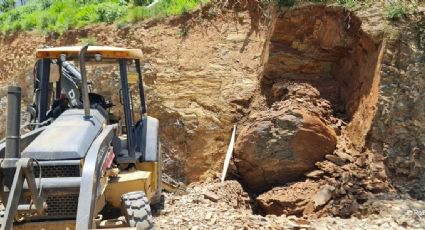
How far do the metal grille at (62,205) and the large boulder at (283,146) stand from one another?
4.88 m

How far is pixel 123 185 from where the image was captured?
5.93m

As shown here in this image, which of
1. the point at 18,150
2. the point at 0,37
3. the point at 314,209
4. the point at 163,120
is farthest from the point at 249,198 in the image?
the point at 0,37

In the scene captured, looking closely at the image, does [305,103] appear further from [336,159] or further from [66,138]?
[66,138]

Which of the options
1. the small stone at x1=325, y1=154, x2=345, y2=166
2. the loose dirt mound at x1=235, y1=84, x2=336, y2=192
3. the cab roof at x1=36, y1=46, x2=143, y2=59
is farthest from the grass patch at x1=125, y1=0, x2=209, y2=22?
the cab roof at x1=36, y1=46, x2=143, y2=59

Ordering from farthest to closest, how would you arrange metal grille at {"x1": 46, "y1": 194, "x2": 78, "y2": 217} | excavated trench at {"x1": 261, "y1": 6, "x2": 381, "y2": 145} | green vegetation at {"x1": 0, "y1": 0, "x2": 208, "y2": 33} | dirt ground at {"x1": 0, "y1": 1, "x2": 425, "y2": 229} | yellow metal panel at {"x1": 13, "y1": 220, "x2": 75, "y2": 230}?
green vegetation at {"x1": 0, "y1": 0, "x2": 208, "y2": 33}, excavated trench at {"x1": 261, "y1": 6, "x2": 381, "y2": 145}, dirt ground at {"x1": 0, "y1": 1, "x2": 425, "y2": 229}, metal grille at {"x1": 46, "y1": 194, "x2": 78, "y2": 217}, yellow metal panel at {"x1": 13, "y1": 220, "x2": 75, "y2": 230}

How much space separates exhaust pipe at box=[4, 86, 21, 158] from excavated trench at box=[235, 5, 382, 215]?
523cm

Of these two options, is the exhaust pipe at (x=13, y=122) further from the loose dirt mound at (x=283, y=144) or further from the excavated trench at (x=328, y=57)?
the excavated trench at (x=328, y=57)

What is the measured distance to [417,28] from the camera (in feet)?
28.9

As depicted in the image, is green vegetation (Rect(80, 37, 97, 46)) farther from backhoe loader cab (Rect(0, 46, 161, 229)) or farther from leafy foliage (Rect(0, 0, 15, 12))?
leafy foliage (Rect(0, 0, 15, 12))

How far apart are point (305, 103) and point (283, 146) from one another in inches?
44.3

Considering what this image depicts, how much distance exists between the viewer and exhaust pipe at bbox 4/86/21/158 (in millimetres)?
4449

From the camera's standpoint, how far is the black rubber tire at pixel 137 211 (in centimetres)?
539

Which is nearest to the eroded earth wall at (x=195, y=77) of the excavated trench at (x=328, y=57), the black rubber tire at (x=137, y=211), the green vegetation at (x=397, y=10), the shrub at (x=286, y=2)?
the excavated trench at (x=328, y=57)

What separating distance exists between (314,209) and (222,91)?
422 centimetres
